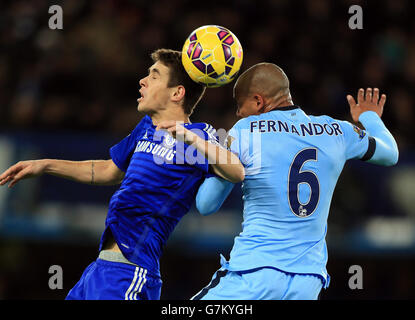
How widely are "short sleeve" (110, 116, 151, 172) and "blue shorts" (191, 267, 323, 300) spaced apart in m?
1.35

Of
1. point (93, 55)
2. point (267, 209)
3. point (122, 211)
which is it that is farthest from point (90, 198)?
point (267, 209)

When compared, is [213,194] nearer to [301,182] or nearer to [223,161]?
[223,161]

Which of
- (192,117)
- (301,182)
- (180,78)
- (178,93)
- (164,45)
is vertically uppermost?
(164,45)

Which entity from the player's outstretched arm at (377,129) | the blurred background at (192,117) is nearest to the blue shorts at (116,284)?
the player's outstretched arm at (377,129)

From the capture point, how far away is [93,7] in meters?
11.5

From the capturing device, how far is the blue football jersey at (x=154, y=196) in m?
4.82

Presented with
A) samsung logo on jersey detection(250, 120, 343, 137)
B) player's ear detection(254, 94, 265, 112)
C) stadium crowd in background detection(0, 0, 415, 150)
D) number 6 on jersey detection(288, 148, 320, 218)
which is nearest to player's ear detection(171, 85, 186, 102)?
player's ear detection(254, 94, 265, 112)

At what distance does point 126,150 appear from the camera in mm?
5328

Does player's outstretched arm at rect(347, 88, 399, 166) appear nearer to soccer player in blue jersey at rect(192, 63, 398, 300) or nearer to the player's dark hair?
soccer player in blue jersey at rect(192, 63, 398, 300)

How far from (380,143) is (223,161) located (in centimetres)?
127

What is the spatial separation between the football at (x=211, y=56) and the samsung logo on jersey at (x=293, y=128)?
0.59 m

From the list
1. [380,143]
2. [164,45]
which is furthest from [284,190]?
[164,45]

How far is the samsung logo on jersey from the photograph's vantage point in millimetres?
4586
